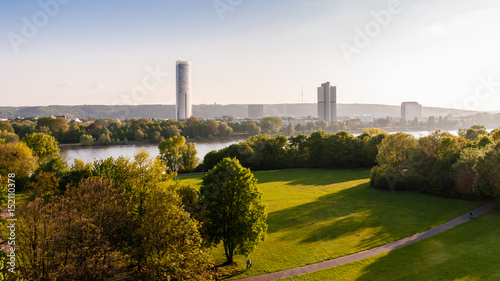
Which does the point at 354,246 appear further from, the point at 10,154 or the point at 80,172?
the point at 10,154

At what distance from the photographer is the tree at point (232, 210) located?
2089cm

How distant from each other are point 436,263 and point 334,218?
428 inches

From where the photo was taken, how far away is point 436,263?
20.9 meters

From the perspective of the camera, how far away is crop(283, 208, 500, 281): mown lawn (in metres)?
19.4

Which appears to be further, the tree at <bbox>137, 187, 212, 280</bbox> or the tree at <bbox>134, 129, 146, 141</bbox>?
the tree at <bbox>134, 129, 146, 141</bbox>

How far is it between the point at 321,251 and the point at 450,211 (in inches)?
698

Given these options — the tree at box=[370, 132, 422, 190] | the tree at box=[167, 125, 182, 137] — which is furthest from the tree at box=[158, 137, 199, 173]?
the tree at box=[167, 125, 182, 137]

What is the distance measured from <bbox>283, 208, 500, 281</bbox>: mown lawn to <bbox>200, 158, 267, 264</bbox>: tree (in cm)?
397

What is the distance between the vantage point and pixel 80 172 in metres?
30.7

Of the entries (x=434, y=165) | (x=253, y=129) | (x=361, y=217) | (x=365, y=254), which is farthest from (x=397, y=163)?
(x=253, y=129)

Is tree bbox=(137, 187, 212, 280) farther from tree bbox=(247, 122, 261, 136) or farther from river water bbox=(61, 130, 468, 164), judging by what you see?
tree bbox=(247, 122, 261, 136)

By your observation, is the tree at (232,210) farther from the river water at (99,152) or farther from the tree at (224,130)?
the tree at (224,130)

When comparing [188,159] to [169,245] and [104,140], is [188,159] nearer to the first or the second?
[169,245]

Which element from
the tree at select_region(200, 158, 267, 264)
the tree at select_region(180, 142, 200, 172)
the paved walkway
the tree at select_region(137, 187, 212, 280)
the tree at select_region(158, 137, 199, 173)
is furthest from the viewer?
the tree at select_region(180, 142, 200, 172)
